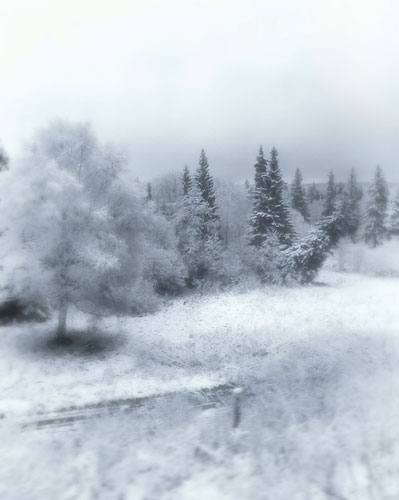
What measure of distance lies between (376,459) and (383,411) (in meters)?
1.99

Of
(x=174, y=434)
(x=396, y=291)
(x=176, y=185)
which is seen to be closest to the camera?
(x=174, y=434)

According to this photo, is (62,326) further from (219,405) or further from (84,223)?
(219,405)

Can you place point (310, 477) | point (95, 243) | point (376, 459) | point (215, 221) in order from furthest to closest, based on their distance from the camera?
point (215, 221)
point (95, 243)
point (376, 459)
point (310, 477)

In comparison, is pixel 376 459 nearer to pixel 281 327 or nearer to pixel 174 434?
pixel 174 434

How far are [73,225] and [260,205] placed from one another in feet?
54.2

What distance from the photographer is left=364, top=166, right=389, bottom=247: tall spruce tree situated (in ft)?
62.1

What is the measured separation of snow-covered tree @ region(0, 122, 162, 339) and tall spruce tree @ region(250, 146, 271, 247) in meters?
13.0

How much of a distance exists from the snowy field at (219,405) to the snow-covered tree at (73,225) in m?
2.21

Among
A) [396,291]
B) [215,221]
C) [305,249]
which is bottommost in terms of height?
[396,291]

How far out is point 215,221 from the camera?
1160 inches

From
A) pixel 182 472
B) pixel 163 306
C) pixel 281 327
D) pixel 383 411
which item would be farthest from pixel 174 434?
pixel 163 306

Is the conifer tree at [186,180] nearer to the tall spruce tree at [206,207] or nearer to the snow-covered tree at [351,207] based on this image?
the tall spruce tree at [206,207]

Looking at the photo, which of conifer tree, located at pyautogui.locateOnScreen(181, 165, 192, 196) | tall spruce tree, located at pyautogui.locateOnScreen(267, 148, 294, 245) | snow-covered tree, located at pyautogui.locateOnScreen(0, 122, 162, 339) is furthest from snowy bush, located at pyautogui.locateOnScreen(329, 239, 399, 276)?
conifer tree, located at pyautogui.locateOnScreen(181, 165, 192, 196)

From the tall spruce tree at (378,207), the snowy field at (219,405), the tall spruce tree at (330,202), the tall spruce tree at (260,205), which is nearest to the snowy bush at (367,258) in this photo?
the tall spruce tree at (378,207)
